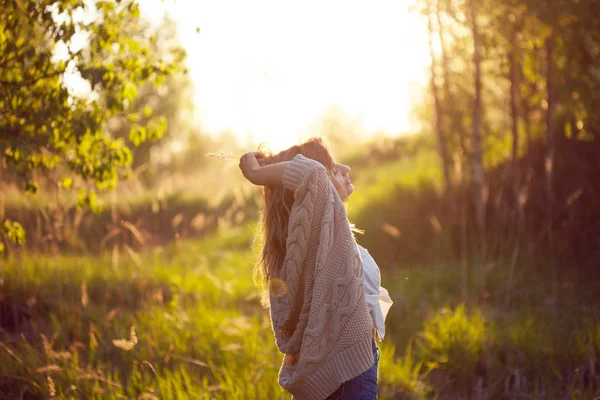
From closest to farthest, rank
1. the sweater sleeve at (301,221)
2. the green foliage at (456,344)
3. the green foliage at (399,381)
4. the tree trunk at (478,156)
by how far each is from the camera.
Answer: the sweater sleeve at (301,221)
the green foliage at (399,381)
the green foliage at (456,344)
the tree trunk at (478,156)

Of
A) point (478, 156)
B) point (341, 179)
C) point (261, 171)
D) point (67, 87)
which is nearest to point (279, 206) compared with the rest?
point (261, 171)

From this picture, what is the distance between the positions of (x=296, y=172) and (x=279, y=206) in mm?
320

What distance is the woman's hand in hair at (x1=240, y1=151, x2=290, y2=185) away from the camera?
2.62 meters

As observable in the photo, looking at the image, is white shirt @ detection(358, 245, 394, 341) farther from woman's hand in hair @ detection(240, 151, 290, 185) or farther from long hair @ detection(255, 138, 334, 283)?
woman's hand in hair @ detection(240, 151, 290, 185)

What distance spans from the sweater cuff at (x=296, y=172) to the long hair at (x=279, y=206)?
8.1 inches

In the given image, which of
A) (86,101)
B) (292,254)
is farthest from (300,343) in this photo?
(86,101)

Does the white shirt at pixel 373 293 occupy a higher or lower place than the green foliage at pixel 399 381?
higher

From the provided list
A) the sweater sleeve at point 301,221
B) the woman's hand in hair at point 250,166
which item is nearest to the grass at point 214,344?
the sweater sleeve at point 301,221

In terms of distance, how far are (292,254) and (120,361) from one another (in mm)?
2989

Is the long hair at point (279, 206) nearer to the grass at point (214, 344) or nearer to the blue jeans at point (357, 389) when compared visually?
the blue jeans at point (357, 389)

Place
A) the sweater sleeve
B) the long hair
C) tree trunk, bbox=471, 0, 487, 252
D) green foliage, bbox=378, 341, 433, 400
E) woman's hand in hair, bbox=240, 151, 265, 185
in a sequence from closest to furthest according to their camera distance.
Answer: the sweater sleeve
woman's hand in hair, bbox=240, 151, 265, 185
the long hair
green foliage, bbox=378, 341, 433, 400
tree trunk, bbox=471, 0, 487, 252

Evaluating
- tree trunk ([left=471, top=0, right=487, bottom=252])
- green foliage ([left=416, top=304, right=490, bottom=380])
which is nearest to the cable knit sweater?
green foliage ([left=416, top=304, right=490, bottom=380])

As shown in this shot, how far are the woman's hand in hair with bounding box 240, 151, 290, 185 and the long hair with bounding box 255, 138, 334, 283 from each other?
12 cm

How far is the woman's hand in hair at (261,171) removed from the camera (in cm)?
262
